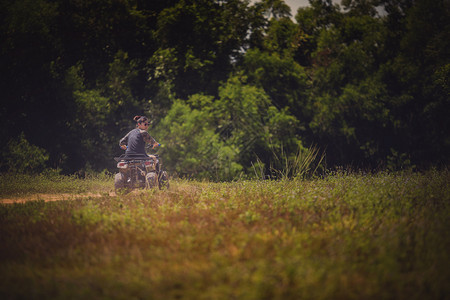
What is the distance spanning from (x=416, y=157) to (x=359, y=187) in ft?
60.3

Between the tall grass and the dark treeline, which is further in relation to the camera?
the dark treeline

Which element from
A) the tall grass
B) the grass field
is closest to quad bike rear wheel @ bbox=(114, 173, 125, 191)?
the tall grass

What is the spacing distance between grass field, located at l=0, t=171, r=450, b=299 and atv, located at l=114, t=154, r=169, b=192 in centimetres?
197

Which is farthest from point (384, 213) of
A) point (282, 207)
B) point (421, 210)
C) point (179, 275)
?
point (179, 275)

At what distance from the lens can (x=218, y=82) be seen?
68.4ft

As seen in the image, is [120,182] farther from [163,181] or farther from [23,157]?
[23,157]

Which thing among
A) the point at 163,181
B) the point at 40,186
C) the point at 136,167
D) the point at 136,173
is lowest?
the point at 40,186

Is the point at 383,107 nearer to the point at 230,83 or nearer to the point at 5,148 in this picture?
the point at 230,83

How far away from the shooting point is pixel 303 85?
23.1 m

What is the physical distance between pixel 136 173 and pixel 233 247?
6056mm

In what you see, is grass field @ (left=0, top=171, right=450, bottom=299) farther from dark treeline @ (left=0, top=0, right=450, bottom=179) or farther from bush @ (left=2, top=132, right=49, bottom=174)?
dark treeline @ (left=0, top=0, right=450, bottom=179)

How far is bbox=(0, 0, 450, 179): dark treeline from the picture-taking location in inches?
635

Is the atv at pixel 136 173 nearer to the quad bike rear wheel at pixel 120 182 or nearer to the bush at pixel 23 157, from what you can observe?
the quad bike rear wheel at pixel 120 182

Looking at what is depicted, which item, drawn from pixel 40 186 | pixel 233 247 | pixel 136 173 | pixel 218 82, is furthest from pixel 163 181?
pixel 218 82
